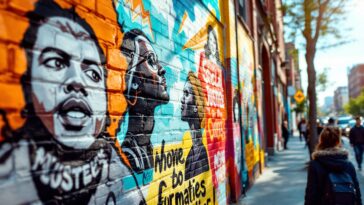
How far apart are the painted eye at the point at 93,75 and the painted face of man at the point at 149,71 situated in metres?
0.72

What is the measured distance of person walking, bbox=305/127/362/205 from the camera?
3.77m

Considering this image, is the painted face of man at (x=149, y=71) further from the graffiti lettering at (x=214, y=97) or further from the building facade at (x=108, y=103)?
the graffiti lettering at (x=214, y=97)

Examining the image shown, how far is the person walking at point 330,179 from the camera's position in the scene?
3.77 metres

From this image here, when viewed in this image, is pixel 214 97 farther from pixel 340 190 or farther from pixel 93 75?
pixel 93 75

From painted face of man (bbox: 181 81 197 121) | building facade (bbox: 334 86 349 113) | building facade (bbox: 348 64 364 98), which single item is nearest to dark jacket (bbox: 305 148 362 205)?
painted face of man (bbox: 181 81 197 121)

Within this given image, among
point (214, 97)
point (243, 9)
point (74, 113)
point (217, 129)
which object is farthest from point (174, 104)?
point (243, 9)

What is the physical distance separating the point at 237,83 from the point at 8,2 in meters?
6.88

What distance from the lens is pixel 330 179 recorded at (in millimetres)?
3820

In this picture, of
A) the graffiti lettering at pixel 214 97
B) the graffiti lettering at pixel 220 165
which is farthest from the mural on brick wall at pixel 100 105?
the graffiti lettering at pixel 220 165

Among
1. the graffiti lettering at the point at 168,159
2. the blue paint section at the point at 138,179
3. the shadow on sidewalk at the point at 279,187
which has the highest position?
the graffiti lettering at the point at 168,159

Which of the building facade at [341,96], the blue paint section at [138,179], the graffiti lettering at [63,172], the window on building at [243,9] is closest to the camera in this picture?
the graffiti lettering at [63,172]

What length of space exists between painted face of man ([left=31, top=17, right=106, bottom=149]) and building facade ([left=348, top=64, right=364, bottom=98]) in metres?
124

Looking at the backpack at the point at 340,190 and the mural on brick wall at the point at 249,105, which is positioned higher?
the mural on brick wall at the point at 249,105

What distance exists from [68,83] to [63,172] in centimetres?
53
